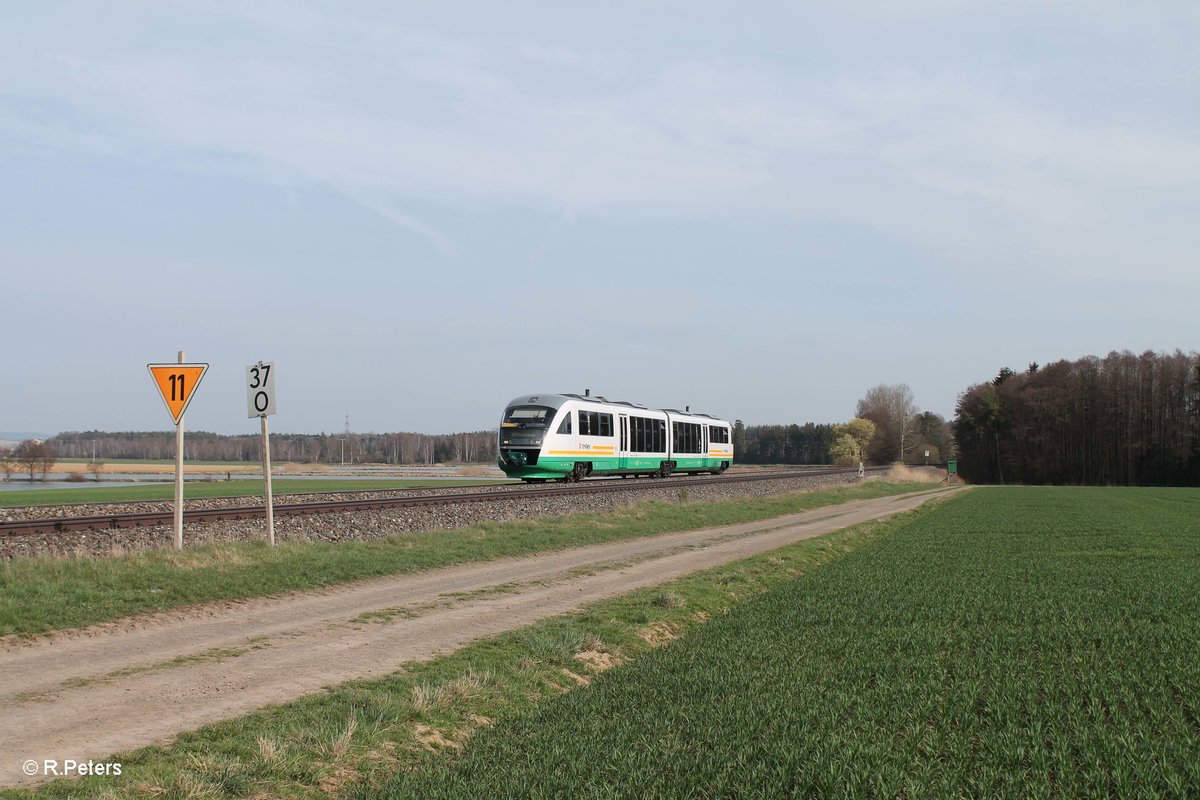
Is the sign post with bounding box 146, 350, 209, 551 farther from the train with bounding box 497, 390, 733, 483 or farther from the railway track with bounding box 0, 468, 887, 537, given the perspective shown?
the train with bounding box 497, 390, 733, 483

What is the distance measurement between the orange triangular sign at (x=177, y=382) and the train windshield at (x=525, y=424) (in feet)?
68.1

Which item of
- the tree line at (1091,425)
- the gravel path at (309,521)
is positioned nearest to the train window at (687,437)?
the gravel path at (309,521)

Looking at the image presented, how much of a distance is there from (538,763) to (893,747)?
2591 mm

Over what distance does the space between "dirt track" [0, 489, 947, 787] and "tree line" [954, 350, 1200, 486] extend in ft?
311

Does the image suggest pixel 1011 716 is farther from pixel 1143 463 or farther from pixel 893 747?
pixel 1143 463

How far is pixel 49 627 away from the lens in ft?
34.9

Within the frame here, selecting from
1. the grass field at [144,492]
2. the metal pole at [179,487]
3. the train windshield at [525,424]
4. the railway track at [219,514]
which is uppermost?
the train windshield at [525,424]

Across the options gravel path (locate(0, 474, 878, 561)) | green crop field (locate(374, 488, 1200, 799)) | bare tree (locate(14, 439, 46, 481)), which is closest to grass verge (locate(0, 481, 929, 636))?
gravel path (locate(0, 474, 878, 561))

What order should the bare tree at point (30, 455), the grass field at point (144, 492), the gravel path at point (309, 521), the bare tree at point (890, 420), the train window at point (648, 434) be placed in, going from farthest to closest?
the bare tree at point (890, 420) → the bare tree at point (30, 455) → the train window at point (648, 434) → the grass field at point (144, 492) → the gravel path at point (309, 521)

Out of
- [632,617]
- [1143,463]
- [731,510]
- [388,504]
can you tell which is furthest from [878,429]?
[632,617]

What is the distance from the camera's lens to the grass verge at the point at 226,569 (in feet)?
37.6

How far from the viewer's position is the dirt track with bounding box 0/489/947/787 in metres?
7.10

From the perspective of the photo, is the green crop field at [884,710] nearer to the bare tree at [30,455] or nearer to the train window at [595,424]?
the train window at [595,424]

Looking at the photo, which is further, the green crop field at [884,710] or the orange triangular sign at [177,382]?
the orange triangular sign at [177,382]
